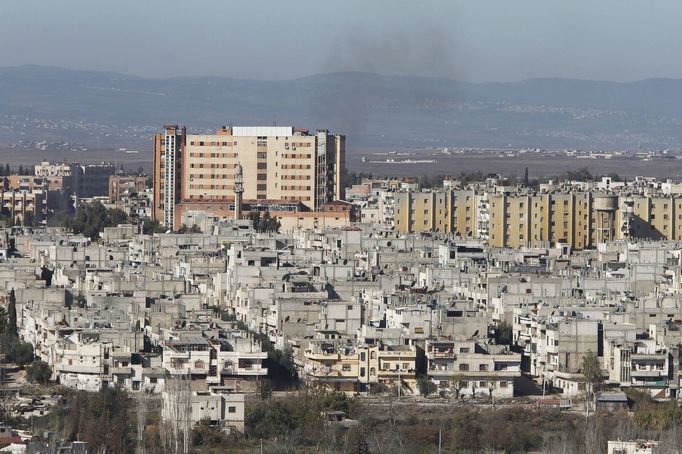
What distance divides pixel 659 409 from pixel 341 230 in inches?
913

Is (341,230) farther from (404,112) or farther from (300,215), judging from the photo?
(404,112)

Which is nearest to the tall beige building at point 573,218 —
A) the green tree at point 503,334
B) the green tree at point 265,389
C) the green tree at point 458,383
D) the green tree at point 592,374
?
the green tree at point 503,334

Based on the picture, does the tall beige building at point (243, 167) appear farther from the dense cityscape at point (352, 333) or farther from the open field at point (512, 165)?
the open field at point (512, 165)

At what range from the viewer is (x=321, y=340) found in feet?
107

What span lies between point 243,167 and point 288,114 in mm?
104803

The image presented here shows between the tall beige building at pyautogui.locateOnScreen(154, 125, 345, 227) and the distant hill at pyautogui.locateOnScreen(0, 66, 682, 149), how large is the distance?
279 feet

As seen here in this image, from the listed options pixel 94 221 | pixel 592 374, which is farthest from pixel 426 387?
pixel 94 221

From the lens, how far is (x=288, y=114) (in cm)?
16712

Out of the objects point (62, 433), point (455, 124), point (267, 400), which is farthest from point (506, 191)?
point (455, 124)

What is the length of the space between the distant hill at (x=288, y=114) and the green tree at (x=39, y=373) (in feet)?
381

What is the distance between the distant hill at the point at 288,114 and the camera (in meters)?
160

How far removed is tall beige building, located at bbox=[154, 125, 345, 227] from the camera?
62.3m

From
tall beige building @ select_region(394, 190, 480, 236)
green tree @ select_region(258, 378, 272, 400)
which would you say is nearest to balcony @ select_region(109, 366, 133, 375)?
green tree @ select_region(258, 378, 272, 400)

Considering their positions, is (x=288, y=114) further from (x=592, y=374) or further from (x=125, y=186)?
(x=592, y=374)
